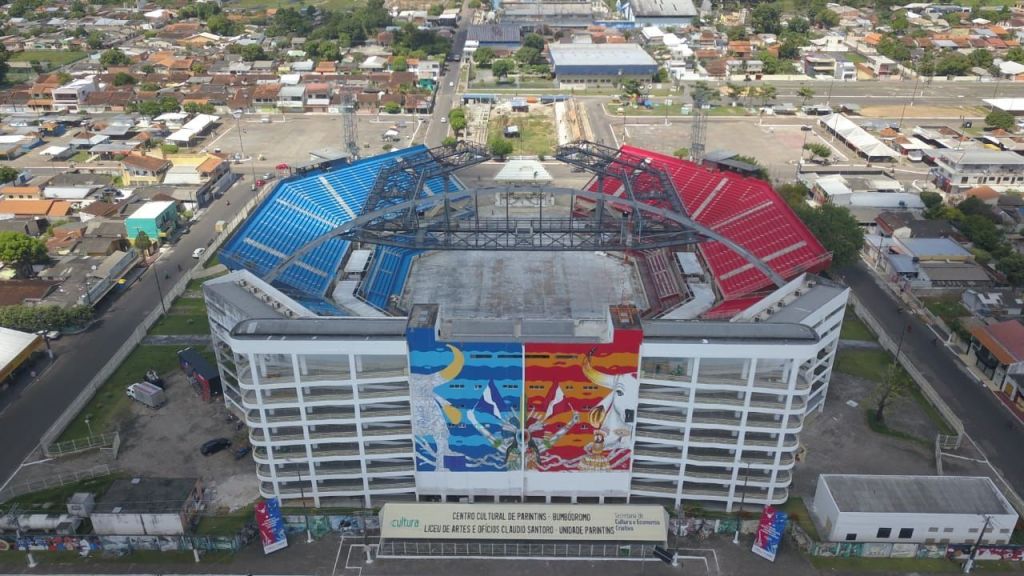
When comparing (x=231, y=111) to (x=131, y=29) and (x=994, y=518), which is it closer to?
(x=131, y=29)

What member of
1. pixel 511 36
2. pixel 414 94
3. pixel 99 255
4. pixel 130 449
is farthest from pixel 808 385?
pixel 511 36

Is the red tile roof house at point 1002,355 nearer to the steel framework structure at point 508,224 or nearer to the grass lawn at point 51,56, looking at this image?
the steel framework structure at point 508,224

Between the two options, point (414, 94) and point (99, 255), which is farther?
point (414, 94)

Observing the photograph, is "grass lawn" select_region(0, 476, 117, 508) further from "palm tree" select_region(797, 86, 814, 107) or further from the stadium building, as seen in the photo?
"palm tree" select_region(797, 86, 814, 107)

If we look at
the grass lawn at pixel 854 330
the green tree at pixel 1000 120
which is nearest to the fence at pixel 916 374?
the grass lawn at pixel 854 330

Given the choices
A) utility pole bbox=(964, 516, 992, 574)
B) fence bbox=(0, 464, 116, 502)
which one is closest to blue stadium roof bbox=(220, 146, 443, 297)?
fence bbox=(0, 464, 116, 502)
